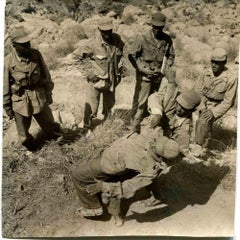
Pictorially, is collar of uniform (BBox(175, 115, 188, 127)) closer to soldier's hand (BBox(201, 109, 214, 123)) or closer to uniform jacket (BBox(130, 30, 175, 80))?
soldier's hand (BBox(201, 109, 214, 123))

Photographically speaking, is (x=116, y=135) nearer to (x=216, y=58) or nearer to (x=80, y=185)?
(x=80, y=185)

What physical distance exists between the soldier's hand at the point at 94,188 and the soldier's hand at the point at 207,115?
80 cm

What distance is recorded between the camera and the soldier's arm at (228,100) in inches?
161

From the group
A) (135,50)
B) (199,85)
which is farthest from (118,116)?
(199,85)

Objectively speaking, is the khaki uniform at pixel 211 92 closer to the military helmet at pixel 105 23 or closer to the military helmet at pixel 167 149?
the military helmet at pixel 167 149

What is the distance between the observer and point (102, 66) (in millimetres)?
4000

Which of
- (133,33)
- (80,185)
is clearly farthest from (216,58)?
(80,185)

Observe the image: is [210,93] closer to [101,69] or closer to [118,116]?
[118,116]

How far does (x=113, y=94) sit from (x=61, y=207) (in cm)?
80

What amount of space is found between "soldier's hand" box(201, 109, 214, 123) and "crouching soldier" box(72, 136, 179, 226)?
Answer: 308 millimetres

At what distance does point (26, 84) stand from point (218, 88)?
4.05ft

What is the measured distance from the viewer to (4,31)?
155 inches

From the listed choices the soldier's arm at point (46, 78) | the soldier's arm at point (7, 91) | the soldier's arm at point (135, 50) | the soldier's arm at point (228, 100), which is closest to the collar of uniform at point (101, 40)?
the soldier's arm at point (135, 50)

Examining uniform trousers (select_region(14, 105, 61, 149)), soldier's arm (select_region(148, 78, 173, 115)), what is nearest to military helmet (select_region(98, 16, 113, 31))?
soldier's arm (select_region(148, 78, 173, 115))
